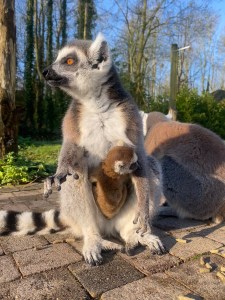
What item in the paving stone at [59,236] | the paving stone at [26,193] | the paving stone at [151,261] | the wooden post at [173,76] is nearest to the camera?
the paving stone at [151,261]

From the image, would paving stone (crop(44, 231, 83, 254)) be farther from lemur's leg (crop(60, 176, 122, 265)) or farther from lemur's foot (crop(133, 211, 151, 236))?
lemur's foot (crop(133, 211, 151, 236))

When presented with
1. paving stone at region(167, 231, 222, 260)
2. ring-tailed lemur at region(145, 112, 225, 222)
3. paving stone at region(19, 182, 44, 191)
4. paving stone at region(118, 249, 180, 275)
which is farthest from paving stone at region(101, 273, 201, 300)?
paving stone at region(19, 182, 44, 191)

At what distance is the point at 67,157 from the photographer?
2.27 meters

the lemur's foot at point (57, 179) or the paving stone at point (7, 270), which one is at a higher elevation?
the lemur's foot at point (57, 179)

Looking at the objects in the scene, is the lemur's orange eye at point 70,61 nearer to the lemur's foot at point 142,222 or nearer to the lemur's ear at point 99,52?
the lemur's ear at point 99,52

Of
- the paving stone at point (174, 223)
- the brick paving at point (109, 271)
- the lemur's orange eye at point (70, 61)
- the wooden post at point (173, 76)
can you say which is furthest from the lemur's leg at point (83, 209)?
the wooden post at point (173, 76)

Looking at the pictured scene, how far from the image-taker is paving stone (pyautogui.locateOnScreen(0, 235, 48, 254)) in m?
2.32


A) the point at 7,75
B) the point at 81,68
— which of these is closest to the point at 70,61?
the point at 81,68

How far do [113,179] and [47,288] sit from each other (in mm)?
906

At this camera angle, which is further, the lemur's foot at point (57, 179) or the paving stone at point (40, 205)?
the paving stone at point (40, 205)

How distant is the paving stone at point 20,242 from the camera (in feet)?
7.60

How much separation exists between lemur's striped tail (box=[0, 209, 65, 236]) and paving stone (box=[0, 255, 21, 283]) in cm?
40

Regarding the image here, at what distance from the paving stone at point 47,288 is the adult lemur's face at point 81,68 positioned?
1.33m

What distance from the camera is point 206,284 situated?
5.89 feet
